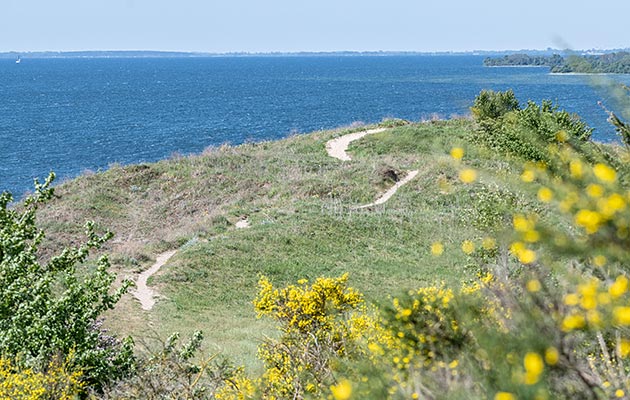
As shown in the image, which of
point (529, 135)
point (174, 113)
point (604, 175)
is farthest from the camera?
point (174, 113)

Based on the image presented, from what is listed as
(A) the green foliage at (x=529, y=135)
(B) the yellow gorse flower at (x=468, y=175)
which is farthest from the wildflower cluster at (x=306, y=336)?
(B) the yellow gorse flower at (x=468, y=175)

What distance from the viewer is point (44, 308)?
10.6 metres

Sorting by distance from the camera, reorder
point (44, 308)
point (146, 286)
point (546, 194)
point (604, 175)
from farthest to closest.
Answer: point (146, 286) → point (44, 308) → point (546, 194) → point (604, 175)

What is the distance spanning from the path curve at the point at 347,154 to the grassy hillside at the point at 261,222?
48 cm

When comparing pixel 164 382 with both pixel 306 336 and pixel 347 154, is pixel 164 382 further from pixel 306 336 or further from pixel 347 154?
pixel 347 154

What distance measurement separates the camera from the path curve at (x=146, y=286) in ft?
75.3

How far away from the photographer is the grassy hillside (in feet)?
72.3

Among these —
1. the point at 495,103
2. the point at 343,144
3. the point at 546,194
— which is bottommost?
the point at 343,144

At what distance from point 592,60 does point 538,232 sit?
1.27 meters

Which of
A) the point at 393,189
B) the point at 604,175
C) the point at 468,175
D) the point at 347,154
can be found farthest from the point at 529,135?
the point at 347,154

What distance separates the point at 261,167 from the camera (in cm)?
4434

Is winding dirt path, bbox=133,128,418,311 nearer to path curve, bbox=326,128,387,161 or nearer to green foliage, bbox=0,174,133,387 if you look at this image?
path curve, bbox=326,128,387,161

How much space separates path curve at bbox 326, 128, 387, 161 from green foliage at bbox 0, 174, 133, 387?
3590 centimetres

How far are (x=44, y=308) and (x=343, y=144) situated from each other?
41.4 metres
